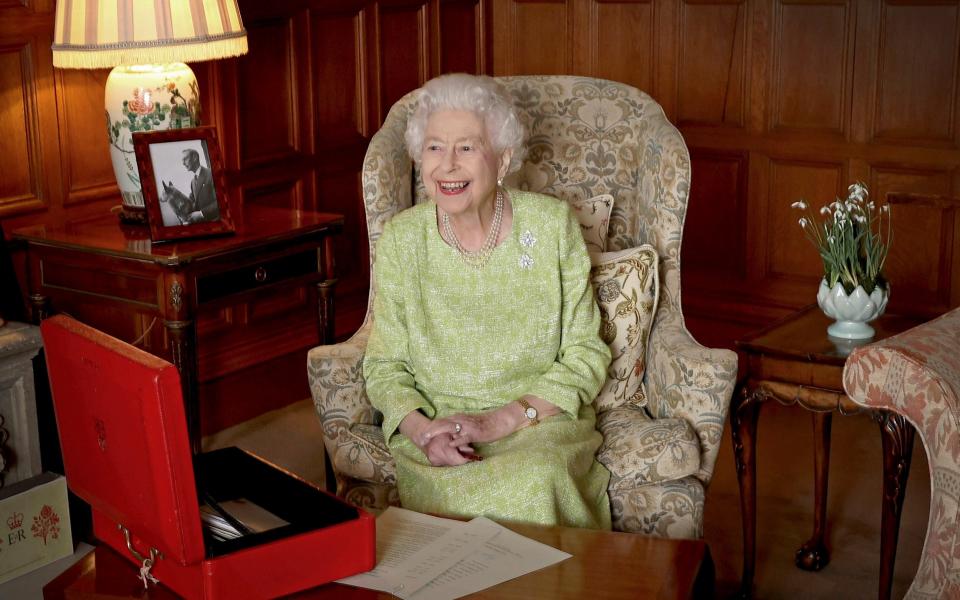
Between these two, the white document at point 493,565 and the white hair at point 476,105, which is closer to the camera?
the white document at point 493,565

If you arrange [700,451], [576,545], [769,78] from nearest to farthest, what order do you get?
[576,545] → [700,451] → [769,78]

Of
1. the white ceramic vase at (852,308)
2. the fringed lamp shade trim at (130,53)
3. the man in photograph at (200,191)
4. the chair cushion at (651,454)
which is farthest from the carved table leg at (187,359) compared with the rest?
the white ceramic vase at (852,308)

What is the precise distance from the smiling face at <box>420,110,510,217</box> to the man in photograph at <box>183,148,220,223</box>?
706 mm

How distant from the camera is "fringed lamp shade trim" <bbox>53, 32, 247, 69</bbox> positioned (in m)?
2.67

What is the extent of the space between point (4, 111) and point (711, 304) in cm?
256

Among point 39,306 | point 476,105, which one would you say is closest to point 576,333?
point 476,105

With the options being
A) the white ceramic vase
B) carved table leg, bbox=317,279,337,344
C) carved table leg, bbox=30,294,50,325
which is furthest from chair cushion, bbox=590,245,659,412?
carved table leg, bbox=30,294,50,325

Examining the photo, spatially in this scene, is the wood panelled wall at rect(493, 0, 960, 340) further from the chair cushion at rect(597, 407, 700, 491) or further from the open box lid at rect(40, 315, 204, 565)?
the open box lid at rect(40, 315, 204, 565)

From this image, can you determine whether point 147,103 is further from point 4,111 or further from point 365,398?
point 365,398

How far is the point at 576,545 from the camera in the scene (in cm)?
181

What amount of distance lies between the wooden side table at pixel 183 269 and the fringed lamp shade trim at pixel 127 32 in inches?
16.7

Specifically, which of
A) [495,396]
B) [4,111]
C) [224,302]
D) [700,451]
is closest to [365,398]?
[495,396]

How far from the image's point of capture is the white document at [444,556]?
5.50 ft

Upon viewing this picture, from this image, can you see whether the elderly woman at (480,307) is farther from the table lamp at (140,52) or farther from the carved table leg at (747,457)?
the table lamp at (140,52)
